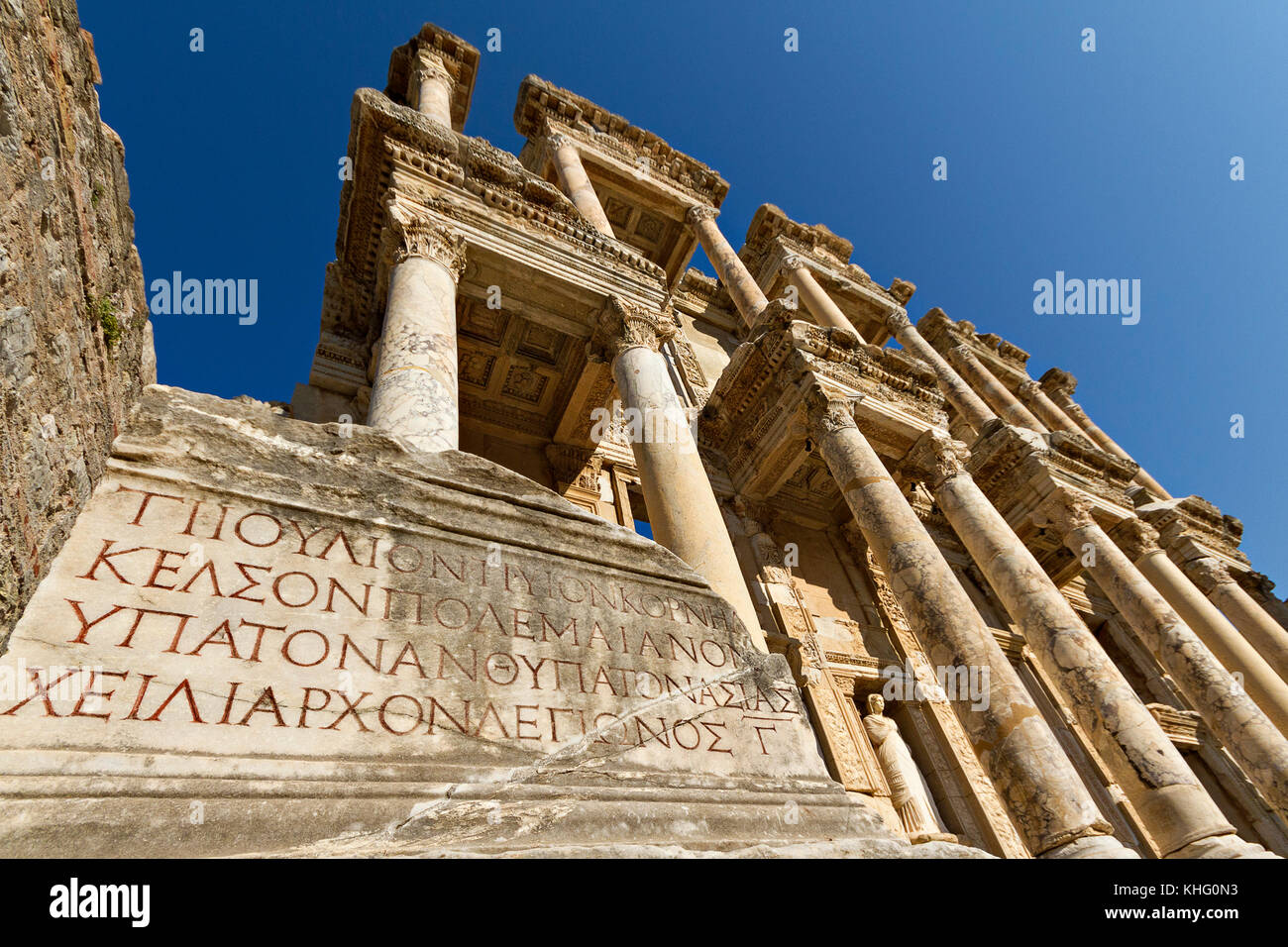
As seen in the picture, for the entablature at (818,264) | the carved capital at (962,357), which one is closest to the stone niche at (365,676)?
the entablature at (818,264)

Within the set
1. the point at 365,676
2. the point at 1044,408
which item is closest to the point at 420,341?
the point at 365,676

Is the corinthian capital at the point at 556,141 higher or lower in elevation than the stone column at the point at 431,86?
higher

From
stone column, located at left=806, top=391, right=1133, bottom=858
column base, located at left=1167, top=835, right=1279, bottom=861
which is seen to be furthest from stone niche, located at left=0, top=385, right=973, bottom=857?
column base, located at left=1167, top=835, right=1279, bottom=861

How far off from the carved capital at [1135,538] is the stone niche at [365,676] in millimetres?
16042

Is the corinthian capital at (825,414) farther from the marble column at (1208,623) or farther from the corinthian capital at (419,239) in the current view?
the marble column at (1208,623)

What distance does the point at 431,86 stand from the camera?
1210cm

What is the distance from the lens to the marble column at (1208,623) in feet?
38.9

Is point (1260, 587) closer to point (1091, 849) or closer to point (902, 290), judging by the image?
point (902, 290)

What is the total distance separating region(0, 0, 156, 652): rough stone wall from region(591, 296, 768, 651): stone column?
4.49m

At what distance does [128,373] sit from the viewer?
2885 millimetres

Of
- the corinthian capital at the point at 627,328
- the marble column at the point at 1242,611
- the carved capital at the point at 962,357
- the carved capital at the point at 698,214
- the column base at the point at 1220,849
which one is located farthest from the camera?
the carved capital at the point at 962,357

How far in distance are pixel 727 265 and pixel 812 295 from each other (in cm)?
304

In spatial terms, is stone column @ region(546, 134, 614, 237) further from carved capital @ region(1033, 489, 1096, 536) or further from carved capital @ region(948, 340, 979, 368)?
carved capital @ region(948, 340, 979, 368)

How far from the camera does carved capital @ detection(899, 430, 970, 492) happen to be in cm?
1209
